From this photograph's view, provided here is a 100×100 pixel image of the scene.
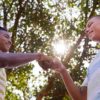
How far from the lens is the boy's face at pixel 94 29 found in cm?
293

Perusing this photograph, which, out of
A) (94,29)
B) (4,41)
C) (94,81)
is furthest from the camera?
(4,41)

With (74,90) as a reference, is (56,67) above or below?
above

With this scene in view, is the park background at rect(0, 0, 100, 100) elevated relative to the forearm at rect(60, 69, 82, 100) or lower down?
lower down

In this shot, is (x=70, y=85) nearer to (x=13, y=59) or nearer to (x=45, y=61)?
(x=45, y=61)

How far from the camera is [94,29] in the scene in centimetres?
295

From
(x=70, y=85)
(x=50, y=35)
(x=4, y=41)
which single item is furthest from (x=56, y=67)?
(x=50, y=35)

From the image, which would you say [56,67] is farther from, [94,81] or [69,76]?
[94,81]

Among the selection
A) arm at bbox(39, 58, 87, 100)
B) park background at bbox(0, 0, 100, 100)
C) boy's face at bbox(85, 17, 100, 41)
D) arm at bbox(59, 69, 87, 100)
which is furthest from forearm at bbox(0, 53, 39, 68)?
park background at bbox(0, 0, 100, 100)

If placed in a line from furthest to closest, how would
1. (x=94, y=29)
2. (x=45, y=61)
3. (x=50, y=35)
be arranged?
(x=50, y=35) < (x=94, y=29) < (x=45, y=61)

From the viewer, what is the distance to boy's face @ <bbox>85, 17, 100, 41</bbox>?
2.93 meters

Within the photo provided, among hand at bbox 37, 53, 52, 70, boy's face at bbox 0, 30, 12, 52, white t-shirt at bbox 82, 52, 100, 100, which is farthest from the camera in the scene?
boy's face at bbox 0, 30, 12, 52

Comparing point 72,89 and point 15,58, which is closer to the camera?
point 15,58

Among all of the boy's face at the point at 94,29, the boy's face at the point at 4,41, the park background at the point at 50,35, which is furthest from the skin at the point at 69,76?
the park background at the point at 50,35

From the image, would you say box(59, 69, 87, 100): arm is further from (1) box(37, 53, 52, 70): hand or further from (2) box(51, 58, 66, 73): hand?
(1) box(37, 53, 52, 70): hand
